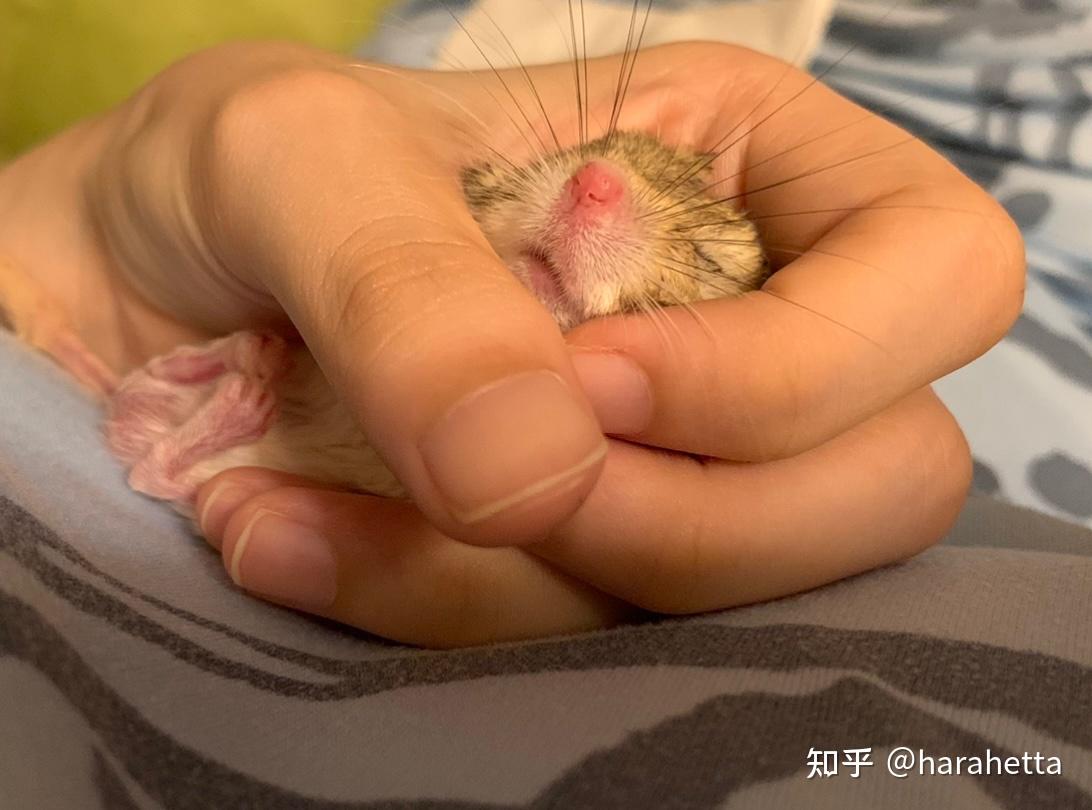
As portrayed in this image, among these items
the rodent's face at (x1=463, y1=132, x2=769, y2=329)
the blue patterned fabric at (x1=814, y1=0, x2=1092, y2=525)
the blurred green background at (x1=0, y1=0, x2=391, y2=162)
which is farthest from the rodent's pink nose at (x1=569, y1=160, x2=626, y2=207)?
the blurred green background at (x1=0, y1=0, x2=391, y2=162)

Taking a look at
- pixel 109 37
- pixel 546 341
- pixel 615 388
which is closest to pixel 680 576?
pixel 615 388

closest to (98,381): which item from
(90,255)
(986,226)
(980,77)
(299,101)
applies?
(90,255)

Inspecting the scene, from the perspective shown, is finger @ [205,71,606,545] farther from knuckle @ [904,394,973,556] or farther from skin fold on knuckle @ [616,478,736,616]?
knuckle @ [904,394,973,556]

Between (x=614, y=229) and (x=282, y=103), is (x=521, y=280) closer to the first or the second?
(x=614, y=229)

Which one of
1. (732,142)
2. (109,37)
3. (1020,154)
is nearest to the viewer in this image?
(732,142)

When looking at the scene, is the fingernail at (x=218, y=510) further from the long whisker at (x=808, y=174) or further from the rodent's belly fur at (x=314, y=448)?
the long whisker at (x=808, y=174)
